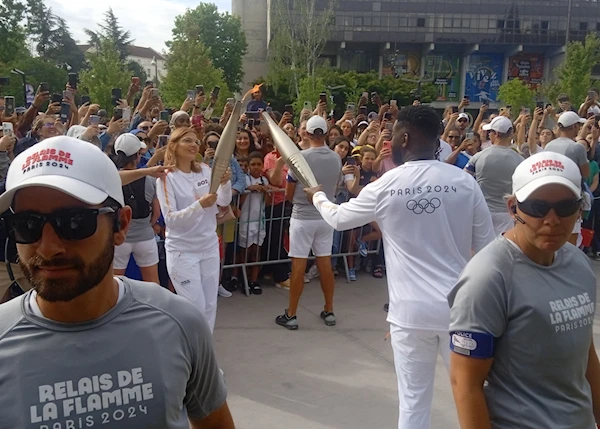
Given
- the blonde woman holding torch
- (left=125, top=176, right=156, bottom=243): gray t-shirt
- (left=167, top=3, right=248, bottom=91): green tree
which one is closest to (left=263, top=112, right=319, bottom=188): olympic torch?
the blonde woman holding torch

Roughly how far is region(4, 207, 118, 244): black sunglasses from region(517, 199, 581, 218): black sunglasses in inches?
66.4

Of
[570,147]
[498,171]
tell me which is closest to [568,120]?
[570,147]

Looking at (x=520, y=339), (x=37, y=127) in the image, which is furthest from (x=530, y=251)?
(x=37, y=127)

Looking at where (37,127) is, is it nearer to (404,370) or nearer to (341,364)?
(341,364)

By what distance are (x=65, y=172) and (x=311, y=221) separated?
15.1ft

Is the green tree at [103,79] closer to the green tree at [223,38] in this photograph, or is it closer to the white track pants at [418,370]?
the white track pants at [418,370]

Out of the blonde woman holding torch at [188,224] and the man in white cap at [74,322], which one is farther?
the blonde woman holding torch at [188,224]

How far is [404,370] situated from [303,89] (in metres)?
41.1

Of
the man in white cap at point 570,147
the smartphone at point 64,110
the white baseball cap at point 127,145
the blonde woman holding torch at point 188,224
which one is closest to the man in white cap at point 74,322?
the blonde woman holding torch at point 188,224

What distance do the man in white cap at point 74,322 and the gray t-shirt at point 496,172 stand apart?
538cm

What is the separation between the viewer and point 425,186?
3.45 m

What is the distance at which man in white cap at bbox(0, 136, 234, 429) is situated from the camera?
160 cm

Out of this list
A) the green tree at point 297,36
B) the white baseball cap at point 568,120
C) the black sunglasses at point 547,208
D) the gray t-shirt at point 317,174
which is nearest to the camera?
the black sunglasses at point 547,208

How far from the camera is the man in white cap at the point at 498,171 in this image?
21.0 ft
